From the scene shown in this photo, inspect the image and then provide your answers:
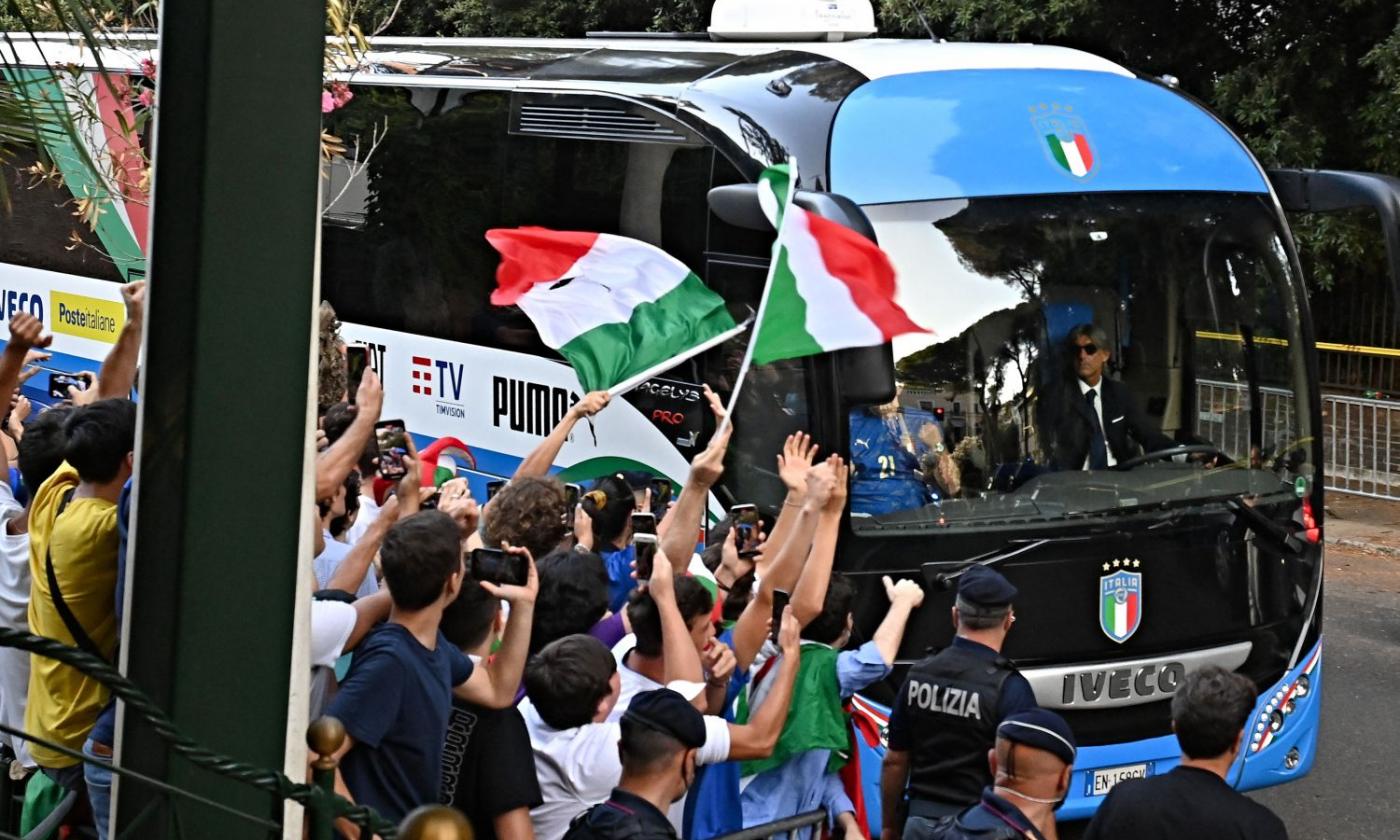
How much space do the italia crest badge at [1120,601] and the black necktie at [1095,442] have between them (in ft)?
1.30

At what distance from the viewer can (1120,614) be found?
6707 mm

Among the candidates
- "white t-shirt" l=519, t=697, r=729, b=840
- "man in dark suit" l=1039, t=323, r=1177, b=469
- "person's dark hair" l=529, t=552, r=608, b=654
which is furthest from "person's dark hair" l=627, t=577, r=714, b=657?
"man in dark suit" l=1039, t=323, r=1177, b=469

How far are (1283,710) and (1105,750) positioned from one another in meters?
0.94

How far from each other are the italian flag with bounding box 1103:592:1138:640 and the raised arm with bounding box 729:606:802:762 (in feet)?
7.18

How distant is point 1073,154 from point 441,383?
11.4 feet

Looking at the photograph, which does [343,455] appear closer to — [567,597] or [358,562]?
[358,562]

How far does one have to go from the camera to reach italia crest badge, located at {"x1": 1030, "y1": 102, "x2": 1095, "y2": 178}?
22.7 feet

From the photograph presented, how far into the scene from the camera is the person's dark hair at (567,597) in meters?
4.97

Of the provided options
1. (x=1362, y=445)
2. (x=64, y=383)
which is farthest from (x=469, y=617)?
(x=1362, y=445)

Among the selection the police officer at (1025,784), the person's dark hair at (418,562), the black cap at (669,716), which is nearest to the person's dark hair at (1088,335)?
the police officer at (1025,784)

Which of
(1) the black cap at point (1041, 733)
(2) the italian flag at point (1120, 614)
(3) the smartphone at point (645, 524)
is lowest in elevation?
(2) the italian flag at point (1120, 614)

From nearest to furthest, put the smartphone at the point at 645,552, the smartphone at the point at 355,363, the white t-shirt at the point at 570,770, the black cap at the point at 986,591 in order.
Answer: the white t-shirt at the point at 570,770 < the black cap at the point at 986,591 < the smartphone at the point at 645,552 < the smartphone at the point at 355,363

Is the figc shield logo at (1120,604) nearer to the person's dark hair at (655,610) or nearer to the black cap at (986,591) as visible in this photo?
the black cap at (986,591)

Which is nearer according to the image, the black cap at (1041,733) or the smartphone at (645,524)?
the black cap at (1041,733)
